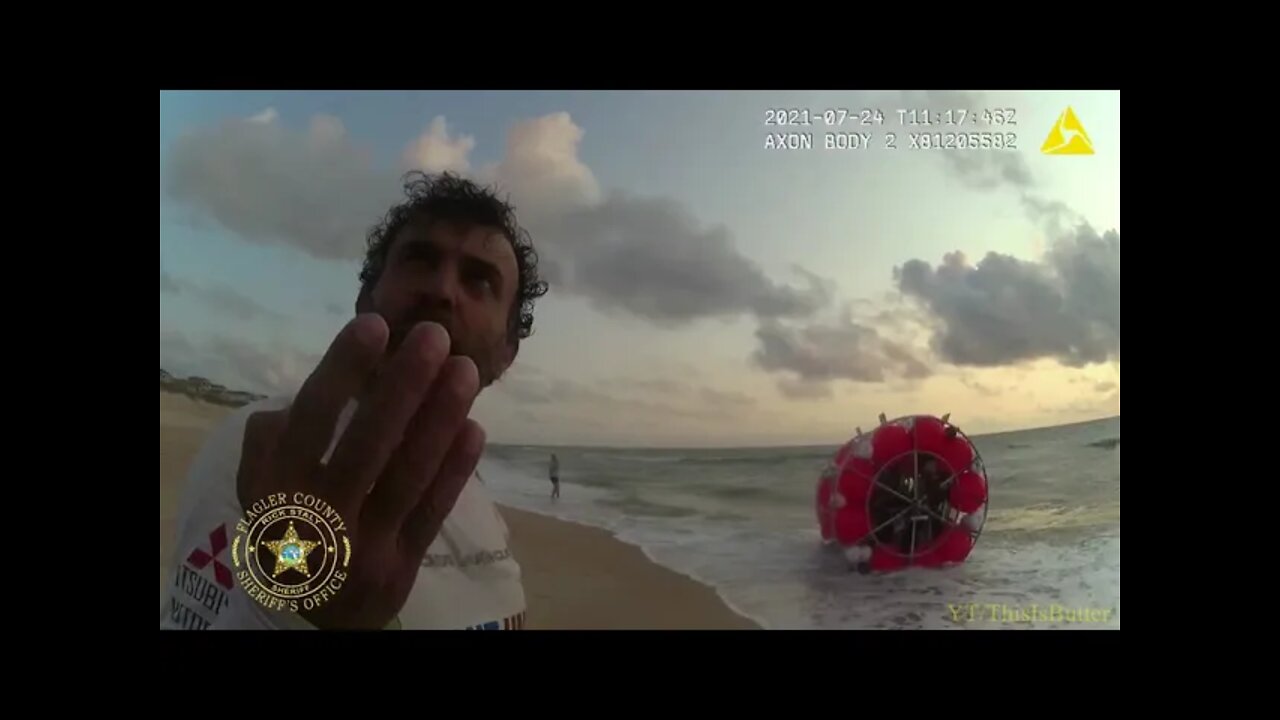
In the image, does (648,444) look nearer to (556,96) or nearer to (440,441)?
(440,441)

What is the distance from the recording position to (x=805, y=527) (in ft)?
9.91

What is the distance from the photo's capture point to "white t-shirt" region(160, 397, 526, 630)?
2.96 m

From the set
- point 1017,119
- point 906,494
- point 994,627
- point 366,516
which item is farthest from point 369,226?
point 994,627

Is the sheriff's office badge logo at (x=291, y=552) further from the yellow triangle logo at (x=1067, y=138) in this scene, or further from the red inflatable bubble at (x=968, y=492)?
the yellow triangle logo at (x=1067, y=138)

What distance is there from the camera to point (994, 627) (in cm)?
304

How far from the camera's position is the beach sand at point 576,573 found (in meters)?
3.01

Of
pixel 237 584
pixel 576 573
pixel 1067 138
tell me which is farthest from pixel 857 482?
pixel 237 584

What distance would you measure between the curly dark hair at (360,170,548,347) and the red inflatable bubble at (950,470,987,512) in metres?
1.47

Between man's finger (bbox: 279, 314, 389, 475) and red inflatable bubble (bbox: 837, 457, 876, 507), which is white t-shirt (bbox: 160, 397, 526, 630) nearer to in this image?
man's finger (bbox: 279, 314, 389, 475)

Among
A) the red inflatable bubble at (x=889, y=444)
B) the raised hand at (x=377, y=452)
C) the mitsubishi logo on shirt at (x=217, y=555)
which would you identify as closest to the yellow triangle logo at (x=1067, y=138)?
the red inflatable bubble at (x=889, y=444)

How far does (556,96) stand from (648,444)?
3.84 feet

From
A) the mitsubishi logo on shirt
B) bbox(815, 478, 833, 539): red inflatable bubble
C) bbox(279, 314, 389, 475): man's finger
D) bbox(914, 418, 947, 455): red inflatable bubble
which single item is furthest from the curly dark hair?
bbox(914, 418, 947, 455): red inflatable bubble

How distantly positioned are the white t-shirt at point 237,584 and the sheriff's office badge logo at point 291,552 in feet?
0.16

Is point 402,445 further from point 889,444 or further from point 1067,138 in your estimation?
point 1067,138
